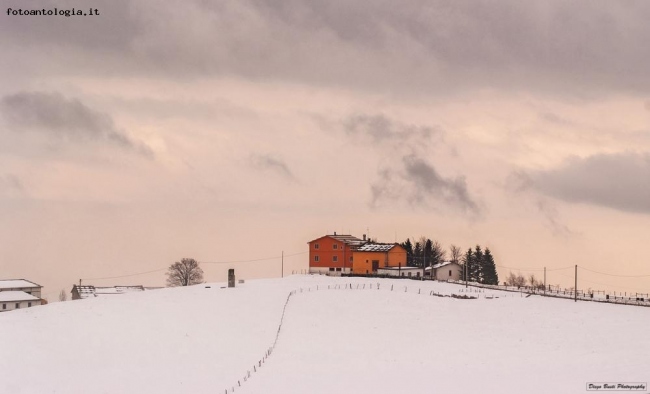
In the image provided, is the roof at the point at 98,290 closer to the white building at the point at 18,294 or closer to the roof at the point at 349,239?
the white building at the point at 18,294

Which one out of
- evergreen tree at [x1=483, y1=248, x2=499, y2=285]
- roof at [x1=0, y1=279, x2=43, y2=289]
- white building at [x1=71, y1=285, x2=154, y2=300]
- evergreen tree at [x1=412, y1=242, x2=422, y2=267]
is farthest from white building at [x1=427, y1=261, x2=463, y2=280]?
roof at [x1=0, y1=279, x2=43, y2=289]

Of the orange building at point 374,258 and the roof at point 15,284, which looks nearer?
the orange building at point 374,258

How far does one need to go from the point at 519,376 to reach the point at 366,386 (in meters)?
11.4

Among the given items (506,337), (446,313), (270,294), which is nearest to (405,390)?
(506,337)

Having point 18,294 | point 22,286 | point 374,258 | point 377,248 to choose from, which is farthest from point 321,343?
point 22,286

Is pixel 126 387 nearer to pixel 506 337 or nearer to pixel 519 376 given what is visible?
pixel 519 376

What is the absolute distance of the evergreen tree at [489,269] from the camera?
525 feet

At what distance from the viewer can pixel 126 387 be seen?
53.2 m

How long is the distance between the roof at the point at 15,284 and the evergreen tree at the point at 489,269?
293ft

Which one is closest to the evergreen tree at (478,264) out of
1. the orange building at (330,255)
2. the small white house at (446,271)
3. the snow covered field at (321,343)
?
the small white house at (446,271)

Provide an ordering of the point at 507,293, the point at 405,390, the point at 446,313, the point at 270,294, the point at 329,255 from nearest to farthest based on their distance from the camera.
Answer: the point at 405,390 < the point at 446,313 < the point at 270,294 < the point at 507,293 < the point at 329,255

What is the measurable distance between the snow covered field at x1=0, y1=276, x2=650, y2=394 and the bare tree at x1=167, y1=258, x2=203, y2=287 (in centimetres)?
5815

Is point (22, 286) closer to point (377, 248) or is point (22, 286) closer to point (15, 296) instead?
point (15, 296)

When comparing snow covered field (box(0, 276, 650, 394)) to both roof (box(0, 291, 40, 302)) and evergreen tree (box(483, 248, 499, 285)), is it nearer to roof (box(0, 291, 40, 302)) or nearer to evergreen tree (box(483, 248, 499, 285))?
roof (box(0, 291, 40, 302))
